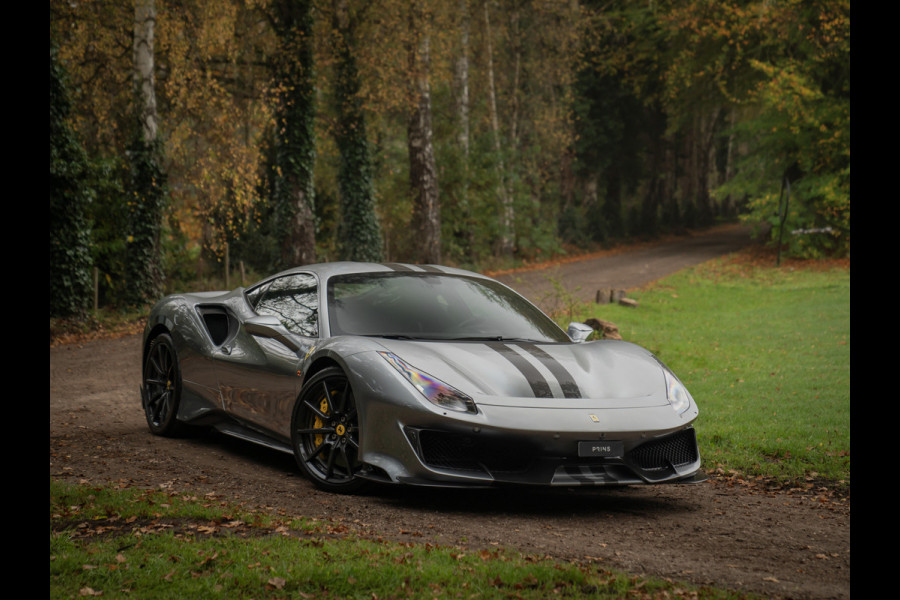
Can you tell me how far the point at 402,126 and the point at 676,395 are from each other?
116 ft

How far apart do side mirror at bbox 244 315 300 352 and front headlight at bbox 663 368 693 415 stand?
2.52 meters

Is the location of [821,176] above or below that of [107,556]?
above

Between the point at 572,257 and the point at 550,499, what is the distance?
33332 mm

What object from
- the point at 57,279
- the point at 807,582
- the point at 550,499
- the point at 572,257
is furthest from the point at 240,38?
the point at 807,582

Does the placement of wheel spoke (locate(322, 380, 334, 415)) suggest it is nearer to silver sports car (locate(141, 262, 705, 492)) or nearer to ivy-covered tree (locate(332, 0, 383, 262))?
silver sports car (locate(141, 262, 705, 492))

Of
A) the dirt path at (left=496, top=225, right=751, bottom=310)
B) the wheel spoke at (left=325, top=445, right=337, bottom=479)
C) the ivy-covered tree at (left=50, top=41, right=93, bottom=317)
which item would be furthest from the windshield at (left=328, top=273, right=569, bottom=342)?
the ivy-covered tree at (left=50, top=41, right=93, bottom=317)

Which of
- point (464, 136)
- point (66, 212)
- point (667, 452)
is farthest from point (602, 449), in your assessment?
point (464, 136)

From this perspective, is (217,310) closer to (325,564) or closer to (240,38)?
(325,564)

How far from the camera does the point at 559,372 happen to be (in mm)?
5641

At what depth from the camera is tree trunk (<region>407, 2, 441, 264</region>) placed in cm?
2461

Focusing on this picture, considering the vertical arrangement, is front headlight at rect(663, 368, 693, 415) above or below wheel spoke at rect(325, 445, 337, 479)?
above

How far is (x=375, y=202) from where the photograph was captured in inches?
1075
